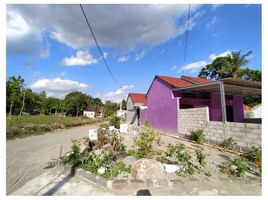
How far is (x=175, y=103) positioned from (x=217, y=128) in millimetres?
3607

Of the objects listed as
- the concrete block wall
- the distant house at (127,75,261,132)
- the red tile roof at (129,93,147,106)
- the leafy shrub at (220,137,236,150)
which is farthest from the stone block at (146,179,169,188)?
the red tile roof at (129,93,147,106)

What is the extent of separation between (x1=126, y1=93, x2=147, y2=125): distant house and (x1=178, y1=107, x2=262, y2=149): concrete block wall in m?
8.10

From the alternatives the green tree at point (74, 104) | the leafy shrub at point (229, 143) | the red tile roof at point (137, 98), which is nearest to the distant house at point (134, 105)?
the red tile roof at point (137, 98)

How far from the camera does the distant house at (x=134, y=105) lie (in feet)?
56.3

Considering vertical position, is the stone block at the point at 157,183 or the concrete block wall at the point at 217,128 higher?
the concrete block wall at the point at 217,128

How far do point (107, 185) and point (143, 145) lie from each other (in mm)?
1706

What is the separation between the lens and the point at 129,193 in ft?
8.99

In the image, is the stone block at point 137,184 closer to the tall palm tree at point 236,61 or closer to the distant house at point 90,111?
the tall palm tree at point 236,61

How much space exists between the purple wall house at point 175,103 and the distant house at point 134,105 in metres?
4.55

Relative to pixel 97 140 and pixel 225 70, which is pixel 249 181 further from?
pixel 225 70
